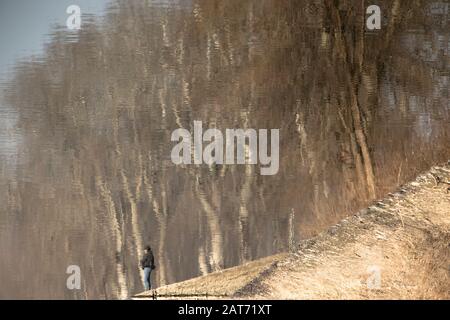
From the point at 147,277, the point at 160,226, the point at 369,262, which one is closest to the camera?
the point at 369,262

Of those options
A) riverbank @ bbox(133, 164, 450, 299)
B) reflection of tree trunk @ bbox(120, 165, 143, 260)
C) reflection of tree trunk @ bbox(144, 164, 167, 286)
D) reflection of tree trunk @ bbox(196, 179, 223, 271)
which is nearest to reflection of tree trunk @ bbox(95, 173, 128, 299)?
reflection of tree trunk @ bbox(120, 165, 143, 260)

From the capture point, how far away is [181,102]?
1422 cm

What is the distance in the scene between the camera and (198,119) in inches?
559

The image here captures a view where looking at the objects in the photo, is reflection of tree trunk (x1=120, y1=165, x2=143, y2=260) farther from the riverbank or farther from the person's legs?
the riverbank

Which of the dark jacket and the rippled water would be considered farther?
the rippled water

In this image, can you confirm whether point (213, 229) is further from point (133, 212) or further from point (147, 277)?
point (147, 277)

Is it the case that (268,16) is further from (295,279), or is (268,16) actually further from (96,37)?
(295,279)

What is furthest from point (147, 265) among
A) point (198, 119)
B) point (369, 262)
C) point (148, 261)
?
point (369, 262)

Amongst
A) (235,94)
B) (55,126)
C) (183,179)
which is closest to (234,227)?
(183,179)

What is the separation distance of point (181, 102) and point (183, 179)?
49.2 inches

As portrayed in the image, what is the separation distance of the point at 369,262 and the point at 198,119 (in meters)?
4.09

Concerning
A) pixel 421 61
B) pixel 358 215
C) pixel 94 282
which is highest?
pixel 421 61

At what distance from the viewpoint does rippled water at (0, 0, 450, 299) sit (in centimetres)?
1397
